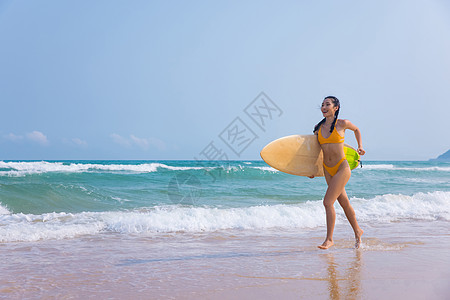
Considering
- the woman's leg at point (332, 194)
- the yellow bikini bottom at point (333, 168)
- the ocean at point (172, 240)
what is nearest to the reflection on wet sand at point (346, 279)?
the ocean at point (172, 240)

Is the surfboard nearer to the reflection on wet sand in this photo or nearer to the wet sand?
the wet sand

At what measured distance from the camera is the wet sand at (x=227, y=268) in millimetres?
3068

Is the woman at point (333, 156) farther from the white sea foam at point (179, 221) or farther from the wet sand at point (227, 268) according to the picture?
the white sea foam at point (179, 221)

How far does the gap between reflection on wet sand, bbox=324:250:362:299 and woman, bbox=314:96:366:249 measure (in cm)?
55

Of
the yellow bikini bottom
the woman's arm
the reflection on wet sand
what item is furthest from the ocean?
the woman's arm

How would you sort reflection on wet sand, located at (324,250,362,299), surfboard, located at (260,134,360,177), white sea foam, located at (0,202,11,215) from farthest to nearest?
white sea foam, located at (0,202,11,215) → surfboard, located at (260,134,360,177) → reflection on wet sand, located at (324,250,362,299)

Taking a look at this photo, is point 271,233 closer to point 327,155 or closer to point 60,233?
point 327,155

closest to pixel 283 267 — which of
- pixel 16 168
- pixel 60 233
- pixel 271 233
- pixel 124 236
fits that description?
pixel 271 233

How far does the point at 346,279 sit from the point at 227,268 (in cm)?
108

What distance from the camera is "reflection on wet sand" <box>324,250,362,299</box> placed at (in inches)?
116

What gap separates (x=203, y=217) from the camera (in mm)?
6848

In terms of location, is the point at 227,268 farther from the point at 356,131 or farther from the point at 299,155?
the point at 356,131

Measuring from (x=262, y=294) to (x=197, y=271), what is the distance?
0.90 metres

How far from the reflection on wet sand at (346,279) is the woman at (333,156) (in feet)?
1.79
